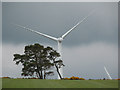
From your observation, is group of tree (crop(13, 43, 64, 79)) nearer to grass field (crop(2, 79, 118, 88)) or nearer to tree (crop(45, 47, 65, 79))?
tree (crop(45, 47, 65, 79))

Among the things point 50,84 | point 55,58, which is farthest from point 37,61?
point 50,84

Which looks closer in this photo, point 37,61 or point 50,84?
point 50,84

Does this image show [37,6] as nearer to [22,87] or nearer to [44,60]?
[44,60]

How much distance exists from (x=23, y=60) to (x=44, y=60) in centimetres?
407

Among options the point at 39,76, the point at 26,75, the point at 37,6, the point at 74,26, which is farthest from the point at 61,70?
the point at 37,6

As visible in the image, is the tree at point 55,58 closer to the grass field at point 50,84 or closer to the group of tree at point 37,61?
the group of tree at point 37,61

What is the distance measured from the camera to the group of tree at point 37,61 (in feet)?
122

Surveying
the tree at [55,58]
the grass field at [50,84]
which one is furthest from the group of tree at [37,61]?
the grass field at [50,84]

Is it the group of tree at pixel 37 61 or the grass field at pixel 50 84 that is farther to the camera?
the group of tree at pixel 37 61

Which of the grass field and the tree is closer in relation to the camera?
the grass field

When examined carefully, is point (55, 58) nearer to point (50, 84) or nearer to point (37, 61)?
point (37, 61)

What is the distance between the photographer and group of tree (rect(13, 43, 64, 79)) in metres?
37.1

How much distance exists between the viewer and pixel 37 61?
37.4m

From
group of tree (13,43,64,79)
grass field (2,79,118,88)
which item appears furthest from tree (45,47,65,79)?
grass field (2,79,118,88)
